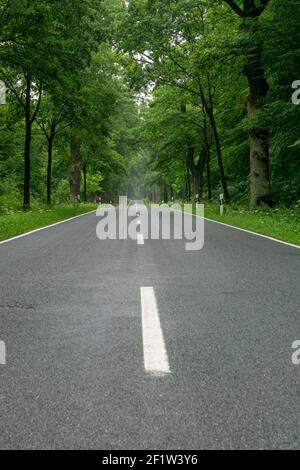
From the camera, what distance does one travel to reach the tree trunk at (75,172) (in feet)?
125

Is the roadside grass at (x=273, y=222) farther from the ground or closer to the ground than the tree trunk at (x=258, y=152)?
closer to the ground

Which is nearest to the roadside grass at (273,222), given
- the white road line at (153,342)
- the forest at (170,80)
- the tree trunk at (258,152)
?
the forest at (170,80)

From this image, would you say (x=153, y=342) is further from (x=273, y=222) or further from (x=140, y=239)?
(x=273, y=222)

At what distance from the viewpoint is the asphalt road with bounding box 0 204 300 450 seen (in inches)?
99.3

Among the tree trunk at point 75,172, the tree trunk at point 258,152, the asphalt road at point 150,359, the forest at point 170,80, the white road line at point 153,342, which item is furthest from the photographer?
the tree trunk at point 75,172

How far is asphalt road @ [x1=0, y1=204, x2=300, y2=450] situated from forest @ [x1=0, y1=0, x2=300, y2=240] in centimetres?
724

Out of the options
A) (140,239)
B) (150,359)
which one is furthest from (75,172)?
(150,359)

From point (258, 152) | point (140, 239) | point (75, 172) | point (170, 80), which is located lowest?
point (140, 239)

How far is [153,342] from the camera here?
13.0 ft

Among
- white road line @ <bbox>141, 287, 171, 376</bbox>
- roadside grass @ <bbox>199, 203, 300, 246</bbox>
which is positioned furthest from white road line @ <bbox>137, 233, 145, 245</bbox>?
white road line @ <bbox>141, 287, 171, 376</bbox>

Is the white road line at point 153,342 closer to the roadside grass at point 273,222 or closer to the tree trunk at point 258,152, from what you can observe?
the roadside grass at point 273,222

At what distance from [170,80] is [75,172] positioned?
39.1ft

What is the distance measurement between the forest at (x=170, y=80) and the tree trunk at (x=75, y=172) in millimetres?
115
